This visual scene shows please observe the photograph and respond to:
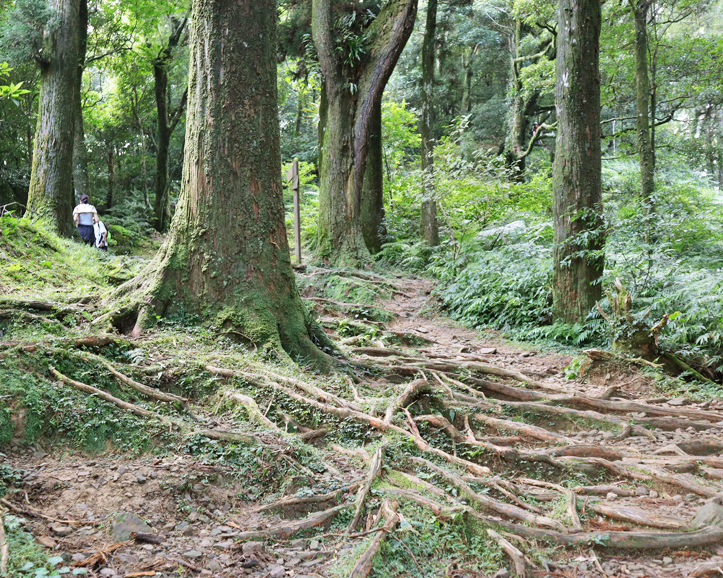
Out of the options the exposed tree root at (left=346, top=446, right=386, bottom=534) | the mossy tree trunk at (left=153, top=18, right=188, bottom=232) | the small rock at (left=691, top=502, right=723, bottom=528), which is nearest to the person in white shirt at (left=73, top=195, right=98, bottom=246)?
the mossy tree trunk at (left=153, top=18, right=188, bottom=232)

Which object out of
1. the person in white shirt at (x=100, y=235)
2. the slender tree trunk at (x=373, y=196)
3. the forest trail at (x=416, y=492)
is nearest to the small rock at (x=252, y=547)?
the forest trail at (x=416, y=492)

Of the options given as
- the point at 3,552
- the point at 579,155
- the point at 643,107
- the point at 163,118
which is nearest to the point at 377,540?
the point at 3,552

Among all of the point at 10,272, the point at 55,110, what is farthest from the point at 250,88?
the point at 55,110

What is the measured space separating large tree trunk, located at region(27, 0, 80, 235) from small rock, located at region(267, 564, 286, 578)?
11.6m

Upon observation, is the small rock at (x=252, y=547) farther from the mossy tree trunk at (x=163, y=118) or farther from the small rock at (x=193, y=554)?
the mossy tree trunk at (x=163, y=118)

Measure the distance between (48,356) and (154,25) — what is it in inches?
737

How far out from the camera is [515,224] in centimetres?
1241

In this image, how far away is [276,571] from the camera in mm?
2650

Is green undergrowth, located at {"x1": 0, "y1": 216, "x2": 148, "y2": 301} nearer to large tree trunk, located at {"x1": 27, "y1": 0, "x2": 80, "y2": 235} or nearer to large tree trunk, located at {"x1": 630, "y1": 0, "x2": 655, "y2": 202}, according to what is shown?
large tree trunk, located at {"x1": 27, "y1": 0, "x2": 80, "y2": 235}

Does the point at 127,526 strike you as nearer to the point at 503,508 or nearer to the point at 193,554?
the point at 193,554

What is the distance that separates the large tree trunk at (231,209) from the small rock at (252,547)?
105 inches

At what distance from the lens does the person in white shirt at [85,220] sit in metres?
13.6

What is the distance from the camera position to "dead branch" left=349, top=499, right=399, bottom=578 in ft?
8.50

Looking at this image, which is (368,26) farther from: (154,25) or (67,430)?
(67,430)
